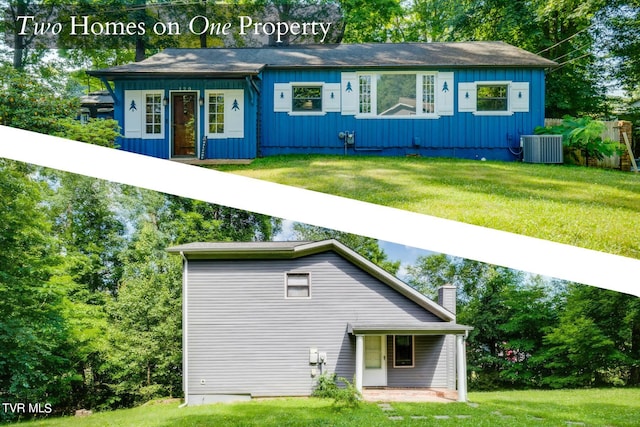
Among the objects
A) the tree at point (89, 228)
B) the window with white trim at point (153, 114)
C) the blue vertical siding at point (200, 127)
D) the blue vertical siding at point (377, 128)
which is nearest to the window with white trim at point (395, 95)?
the blue vertical siding at point (377, 128)

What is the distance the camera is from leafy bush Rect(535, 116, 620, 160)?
805 centimetres

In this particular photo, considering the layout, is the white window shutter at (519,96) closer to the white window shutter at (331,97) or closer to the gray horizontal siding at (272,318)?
the white window shutter at (331,97)

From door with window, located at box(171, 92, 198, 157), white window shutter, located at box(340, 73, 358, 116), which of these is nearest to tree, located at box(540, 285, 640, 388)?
white window shutter, located at box(340, 73, 358, 116)

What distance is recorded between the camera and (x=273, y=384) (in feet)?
24.6

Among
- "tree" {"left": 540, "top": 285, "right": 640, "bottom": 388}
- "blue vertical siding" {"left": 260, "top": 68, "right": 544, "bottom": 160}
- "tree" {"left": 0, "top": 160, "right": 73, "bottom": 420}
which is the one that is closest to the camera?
"tree" {"left": 540, "top": 285, "right": 640, "bottom": 388}

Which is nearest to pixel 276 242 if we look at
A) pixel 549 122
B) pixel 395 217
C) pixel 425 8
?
pixel 395 217

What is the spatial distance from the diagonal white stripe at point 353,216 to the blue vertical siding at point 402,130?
258cm

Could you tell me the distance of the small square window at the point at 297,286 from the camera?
7750 millimetres

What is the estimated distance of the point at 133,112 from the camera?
8984mm

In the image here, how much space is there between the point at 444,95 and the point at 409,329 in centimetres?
388

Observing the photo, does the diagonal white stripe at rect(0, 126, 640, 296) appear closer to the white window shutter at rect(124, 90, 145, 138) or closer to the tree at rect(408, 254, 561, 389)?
the tree at rect(408, 254, 561, 389)

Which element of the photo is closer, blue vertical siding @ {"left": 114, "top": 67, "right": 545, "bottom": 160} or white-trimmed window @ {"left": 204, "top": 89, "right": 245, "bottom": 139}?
white-trimmed window @ {"left": 204, "top": 89, "right": 245, "bottom": 139}

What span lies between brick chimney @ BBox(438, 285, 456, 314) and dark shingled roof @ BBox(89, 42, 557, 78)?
2293mm

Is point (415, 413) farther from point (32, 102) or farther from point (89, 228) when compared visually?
point (32, 102)
